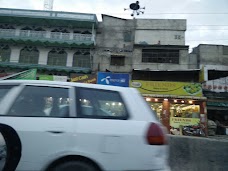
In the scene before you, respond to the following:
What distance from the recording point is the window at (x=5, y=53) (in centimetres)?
3056

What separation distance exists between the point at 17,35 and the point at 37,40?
107 inches

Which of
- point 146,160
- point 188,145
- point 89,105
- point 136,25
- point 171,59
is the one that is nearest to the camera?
point 146,160

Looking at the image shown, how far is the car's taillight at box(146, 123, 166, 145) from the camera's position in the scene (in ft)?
11.5

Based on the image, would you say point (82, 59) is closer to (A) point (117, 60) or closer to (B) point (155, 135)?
(A) point (117, 60)

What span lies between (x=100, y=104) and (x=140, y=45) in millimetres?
25970

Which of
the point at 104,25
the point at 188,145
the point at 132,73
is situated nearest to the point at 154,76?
the point at 132,73

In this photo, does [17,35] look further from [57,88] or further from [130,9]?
[57,88]

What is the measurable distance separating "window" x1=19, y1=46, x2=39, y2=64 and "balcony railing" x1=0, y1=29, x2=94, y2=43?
4.70 feet

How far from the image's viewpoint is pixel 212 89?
24.2 m

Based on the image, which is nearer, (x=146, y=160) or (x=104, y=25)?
(x=146, y=160)

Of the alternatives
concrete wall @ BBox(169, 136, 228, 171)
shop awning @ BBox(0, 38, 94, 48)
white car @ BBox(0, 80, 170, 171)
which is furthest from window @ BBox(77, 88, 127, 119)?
shop awning @ BBox(0, 38, 94, 48)

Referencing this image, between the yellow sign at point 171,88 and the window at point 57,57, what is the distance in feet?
33.8

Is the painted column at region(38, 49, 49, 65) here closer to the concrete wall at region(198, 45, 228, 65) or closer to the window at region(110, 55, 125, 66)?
the window at region(110, 55, 125, 66)

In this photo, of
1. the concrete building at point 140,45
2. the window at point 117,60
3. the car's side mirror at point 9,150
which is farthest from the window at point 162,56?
the car's side mirror at point 9,150
